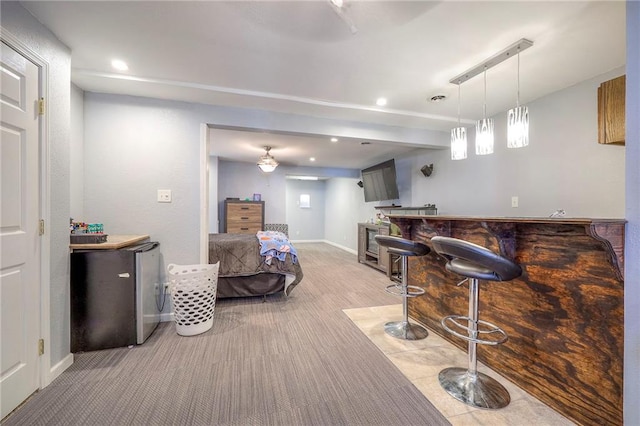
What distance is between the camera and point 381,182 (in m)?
5.29

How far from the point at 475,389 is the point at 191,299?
7.44 feet

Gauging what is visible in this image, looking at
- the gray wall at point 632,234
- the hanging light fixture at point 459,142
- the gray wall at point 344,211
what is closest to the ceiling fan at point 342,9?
the gray wall at point 632,234

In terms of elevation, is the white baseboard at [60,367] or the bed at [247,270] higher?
the bed at [247,270]

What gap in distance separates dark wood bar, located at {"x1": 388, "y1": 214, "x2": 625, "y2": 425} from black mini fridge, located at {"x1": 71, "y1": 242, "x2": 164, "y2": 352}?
2.53m

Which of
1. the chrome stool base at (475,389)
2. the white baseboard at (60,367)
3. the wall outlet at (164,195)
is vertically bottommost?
the chrome stool base at (475,389)

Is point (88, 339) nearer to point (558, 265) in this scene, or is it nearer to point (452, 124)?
point (558, 265)

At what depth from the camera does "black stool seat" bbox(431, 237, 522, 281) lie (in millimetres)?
1332

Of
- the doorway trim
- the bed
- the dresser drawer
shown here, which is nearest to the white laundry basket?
the bed

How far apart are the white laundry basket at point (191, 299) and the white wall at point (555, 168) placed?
3438 mm

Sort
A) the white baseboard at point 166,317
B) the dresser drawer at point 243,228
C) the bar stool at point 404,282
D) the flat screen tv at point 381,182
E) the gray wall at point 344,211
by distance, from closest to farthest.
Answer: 1. the bar stool at point 404,282
2. the white baseboard at point 166,317
3. the flat screen tv at point 381,182
4. the dresser drawer at point 243,228
5. the gray wall at point 344,211

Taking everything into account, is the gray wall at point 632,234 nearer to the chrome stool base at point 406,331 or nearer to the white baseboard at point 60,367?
the chrome stool base at point 406,331

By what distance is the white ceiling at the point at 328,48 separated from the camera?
150cm

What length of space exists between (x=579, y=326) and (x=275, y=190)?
19.9ft

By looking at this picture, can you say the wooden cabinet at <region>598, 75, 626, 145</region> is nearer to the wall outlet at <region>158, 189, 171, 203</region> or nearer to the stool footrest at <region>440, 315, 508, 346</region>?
the stool footrest at <region>440, 315, 508, 346</region>
